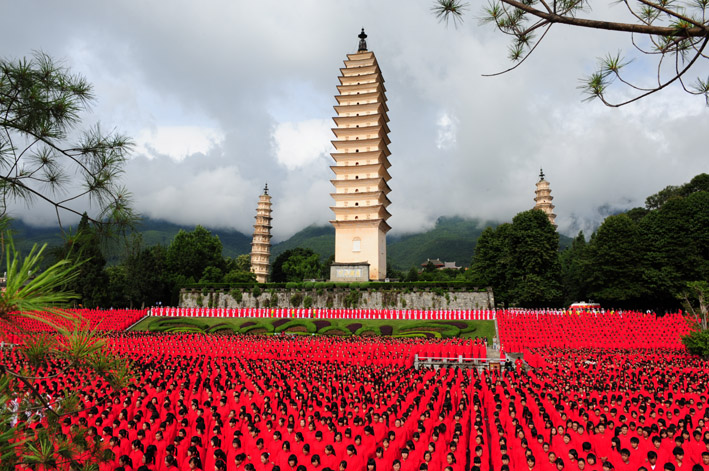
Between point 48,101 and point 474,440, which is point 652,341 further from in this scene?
point 48,101

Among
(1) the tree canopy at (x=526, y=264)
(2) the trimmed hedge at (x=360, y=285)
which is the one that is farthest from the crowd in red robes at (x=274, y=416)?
(1) the tree canopy at (x=526, y=264)

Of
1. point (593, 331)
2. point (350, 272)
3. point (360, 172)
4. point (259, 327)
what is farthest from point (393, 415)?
point (360, 172)

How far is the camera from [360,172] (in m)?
33.9

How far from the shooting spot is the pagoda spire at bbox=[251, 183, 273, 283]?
51.6 m

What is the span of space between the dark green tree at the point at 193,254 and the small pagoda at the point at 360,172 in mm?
14335

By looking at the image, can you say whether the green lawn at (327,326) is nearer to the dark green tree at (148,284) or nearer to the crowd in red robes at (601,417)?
the dark green tree at (148,284)

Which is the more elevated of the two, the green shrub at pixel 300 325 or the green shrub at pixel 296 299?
the green shrub at pixel 296 299

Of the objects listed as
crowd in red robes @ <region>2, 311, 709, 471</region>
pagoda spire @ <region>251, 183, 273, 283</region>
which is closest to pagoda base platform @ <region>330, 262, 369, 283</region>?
crowd in red robes @ <region>2, 311, 709, 471</region>

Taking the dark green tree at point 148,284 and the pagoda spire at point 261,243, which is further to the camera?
the pagoda spire at point 261,243

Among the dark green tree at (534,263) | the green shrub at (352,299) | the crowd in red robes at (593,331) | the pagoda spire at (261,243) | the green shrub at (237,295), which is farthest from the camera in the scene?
the pagoda spire at (261,243)

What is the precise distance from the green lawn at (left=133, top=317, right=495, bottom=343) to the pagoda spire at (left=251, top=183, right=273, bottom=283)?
25481mm

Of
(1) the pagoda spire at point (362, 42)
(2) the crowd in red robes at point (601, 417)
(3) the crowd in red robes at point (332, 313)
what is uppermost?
(1) the pagoda spire at point (362, 42)

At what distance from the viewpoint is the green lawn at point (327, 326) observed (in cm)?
2197

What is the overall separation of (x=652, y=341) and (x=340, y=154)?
938 inches
